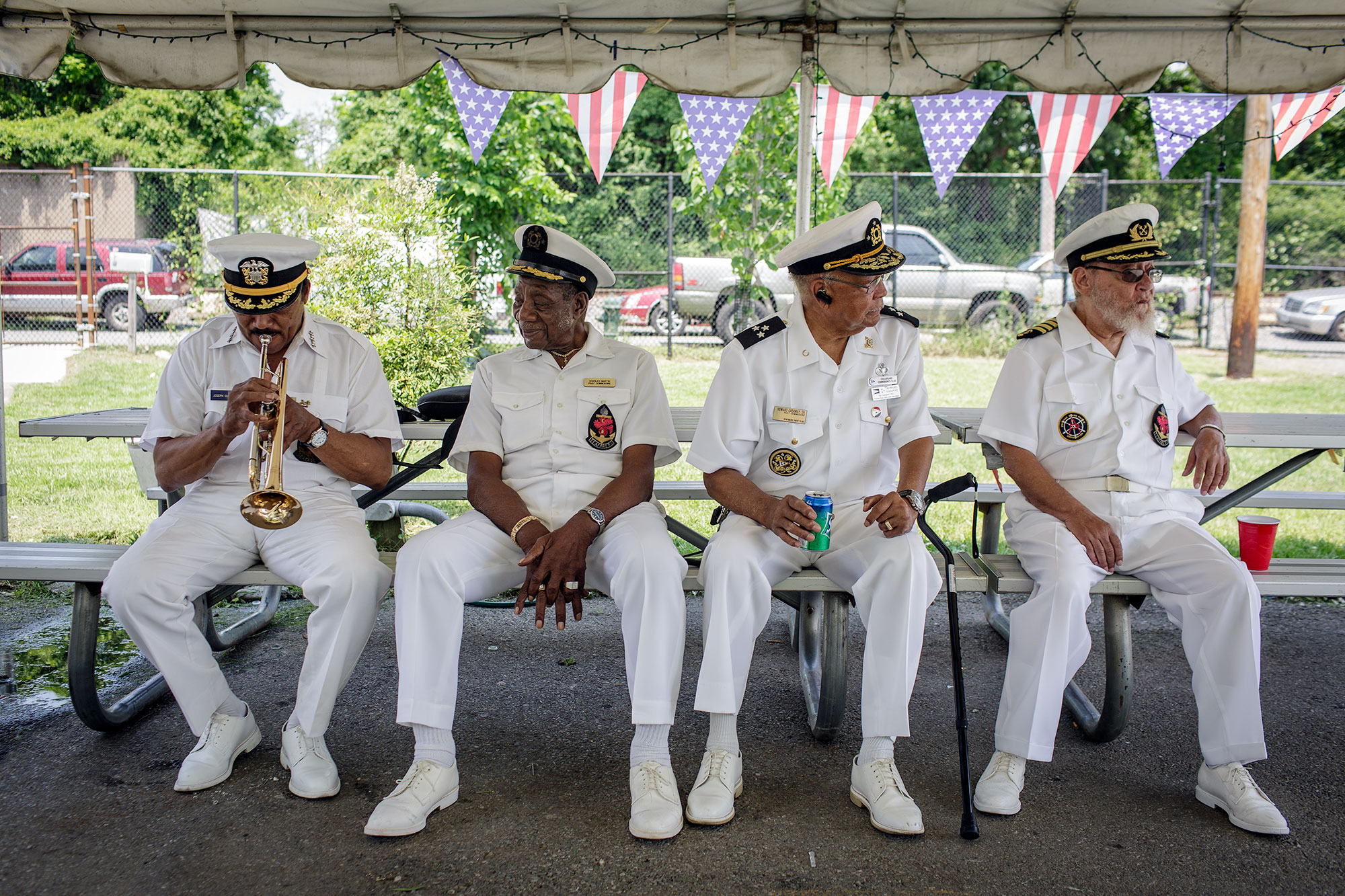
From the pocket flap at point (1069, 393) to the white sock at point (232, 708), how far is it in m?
2.87

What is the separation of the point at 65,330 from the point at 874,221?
1492 centimetres

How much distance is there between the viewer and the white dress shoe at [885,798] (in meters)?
2.90

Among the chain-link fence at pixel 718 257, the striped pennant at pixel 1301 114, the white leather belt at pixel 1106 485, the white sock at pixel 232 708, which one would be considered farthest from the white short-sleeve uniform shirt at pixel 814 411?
the chain-link fence at pixel 718 257

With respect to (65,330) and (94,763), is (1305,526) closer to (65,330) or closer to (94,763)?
(94,763)

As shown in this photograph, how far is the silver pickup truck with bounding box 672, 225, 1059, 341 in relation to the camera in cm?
1370

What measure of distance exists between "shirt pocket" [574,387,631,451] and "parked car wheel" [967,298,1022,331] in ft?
37.8

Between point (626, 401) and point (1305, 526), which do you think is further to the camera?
point (1305, 526)

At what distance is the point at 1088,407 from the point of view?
3578 millimetres

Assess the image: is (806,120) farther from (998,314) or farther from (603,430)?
(998,314)

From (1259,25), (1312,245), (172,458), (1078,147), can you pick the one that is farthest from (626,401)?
(1312,245)

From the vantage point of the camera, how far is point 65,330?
15.0 meters

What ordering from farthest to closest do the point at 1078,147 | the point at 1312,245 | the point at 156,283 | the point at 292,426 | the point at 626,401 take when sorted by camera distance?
1. the point at 1312,245
2. the point at 156,283
3. the point at 1078,147
4. the point at 626,401
5. the point at 292,426

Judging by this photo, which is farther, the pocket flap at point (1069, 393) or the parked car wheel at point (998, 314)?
the parked car wheel at point (998, 314)

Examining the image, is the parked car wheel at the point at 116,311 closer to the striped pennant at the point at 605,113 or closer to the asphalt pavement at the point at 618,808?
the striped pennant at the point at 605,113
